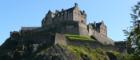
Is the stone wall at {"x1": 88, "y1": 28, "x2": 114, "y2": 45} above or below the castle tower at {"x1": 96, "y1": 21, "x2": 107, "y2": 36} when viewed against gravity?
below

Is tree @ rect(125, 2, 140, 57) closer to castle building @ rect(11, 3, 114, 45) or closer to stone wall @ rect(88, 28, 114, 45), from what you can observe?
castle building @ rect(11, 3, 114, 45)

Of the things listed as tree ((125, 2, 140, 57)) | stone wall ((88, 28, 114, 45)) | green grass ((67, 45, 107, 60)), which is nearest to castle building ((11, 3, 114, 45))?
stone wall ((88, 28, 114, 45))

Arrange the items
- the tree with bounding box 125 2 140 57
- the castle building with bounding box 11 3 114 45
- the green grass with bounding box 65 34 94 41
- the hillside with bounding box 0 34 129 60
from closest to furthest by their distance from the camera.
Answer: the tree with bounding box 125 2 140 57, the hillside with bounding box 0 34 129 60, the green grass with bounding box 65 34 94 41, the castle building with bounding box 11 3 114 45

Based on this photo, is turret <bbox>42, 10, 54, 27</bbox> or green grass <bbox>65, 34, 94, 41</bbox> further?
turret <bbox>42, 10, 54, 27</bbox>

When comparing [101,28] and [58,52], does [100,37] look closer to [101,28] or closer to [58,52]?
[101,28]

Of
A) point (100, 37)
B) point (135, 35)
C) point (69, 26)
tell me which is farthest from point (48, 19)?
point (135, 35)

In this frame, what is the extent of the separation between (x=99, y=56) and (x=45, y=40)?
10.0 meters

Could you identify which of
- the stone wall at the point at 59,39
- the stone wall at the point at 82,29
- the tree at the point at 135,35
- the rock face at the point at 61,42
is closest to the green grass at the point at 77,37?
the rock face at the point at 61,42

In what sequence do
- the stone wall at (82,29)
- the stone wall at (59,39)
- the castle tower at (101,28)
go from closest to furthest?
the stone wall at (59,39) < the stone wall at (82,29) < the castle tower at (101,28)

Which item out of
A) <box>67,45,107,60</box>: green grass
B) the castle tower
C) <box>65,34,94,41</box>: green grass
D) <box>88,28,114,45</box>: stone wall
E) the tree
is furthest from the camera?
the castle tower

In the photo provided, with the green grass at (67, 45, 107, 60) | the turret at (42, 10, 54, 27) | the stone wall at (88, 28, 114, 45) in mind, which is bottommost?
the green grass at (67, 45, 107, 60)

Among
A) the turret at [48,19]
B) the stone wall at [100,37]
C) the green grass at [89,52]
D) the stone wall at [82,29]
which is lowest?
the green grass at [89,52]

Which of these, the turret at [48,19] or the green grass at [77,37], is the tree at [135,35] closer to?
the green grass at [77,37]

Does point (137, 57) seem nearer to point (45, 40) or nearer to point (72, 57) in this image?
point (72, 57)
